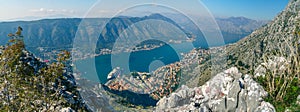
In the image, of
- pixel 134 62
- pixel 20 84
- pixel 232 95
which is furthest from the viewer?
pixel 134 62

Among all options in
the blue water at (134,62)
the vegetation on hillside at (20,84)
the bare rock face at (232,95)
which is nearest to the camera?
the vegetation on hillside at (20,84)

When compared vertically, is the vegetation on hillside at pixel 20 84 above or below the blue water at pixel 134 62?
above

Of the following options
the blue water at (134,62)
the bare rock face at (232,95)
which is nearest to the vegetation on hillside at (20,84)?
the bare rock face at (232,95)

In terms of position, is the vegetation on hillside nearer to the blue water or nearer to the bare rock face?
the bare rock face

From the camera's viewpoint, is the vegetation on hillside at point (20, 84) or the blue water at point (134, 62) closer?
the vegetation on hillside at point (20, 84)

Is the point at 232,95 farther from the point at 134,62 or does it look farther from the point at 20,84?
the point at 134,62

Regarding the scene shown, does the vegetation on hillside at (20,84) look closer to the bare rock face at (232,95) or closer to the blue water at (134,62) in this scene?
the bare rock face at (232,95)

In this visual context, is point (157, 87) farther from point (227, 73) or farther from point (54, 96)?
point (54, 96)

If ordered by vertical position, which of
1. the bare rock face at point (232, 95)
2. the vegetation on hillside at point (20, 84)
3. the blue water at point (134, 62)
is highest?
the vegetation on hillside at point (20, 84)

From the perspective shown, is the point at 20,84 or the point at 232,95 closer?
the point at 20,84

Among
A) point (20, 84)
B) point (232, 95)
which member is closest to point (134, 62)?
point (232, 95)

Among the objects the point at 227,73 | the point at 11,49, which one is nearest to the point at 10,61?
the point at 11,49
